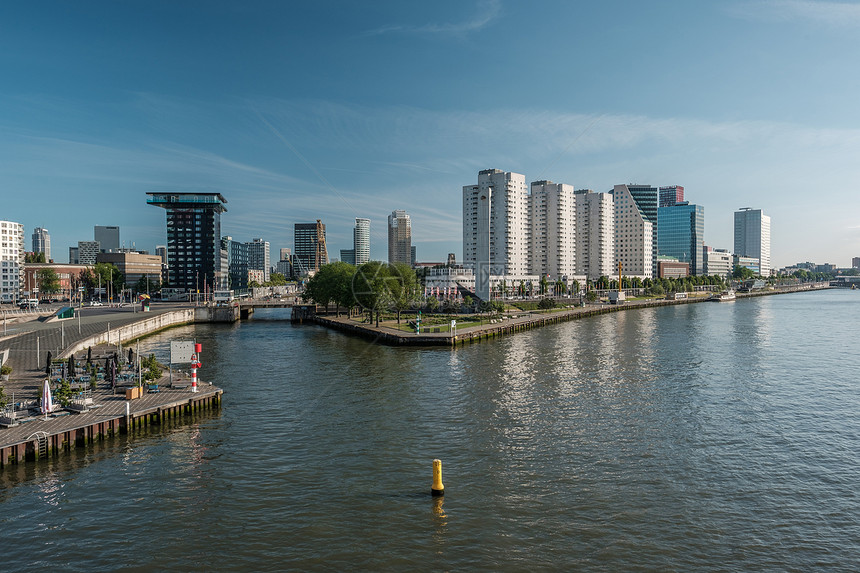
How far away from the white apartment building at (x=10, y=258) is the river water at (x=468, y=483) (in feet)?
572

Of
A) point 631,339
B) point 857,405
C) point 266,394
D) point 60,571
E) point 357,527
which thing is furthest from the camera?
point 631,339

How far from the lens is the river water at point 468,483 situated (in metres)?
20.8

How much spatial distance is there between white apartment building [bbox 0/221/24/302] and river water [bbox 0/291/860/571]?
17436 centimetres

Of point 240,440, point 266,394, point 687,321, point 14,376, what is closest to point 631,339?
point 687,321

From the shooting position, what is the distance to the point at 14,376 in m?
45.7

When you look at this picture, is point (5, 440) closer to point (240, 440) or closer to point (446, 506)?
point (240, 440)

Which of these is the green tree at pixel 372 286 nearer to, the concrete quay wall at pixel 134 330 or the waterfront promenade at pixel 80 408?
the concrete quay wall at pixel 134 330

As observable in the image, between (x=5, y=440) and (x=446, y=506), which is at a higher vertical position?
(x=5, y=440)

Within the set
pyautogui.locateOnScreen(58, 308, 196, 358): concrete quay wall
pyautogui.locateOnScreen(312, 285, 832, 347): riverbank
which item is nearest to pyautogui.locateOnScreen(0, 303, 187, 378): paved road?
pyautogui.locateOnScreen(58, 308, 196, 358): concrete quay wall

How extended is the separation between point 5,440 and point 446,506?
965 inches

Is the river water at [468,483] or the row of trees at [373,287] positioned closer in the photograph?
the river water at [468,483]

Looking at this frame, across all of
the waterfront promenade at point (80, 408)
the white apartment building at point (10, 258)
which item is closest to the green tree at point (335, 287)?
the waterfront promenade at point (80, 408)

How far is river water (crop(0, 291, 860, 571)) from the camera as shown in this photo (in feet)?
68.3

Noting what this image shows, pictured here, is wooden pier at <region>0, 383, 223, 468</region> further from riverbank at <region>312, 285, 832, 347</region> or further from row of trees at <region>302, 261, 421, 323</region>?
row of trees at <region>302, 261, 421, 323</region>
